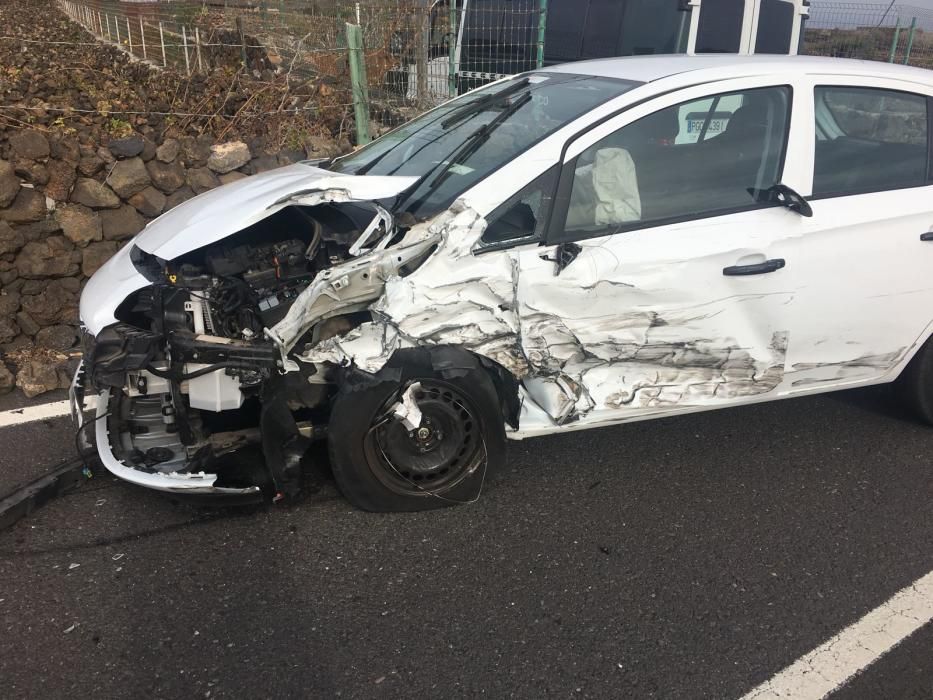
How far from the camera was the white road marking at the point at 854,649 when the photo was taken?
2.50m

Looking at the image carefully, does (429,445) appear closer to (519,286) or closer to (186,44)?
(519,286)

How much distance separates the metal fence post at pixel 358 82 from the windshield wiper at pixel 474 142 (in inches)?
150

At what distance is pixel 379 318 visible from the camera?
3.06 m

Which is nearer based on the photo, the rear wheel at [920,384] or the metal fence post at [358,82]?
the rear wheel at [920,384]

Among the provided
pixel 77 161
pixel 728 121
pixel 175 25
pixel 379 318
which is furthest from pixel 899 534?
pixel 175 25

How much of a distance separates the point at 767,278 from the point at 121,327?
108 inches

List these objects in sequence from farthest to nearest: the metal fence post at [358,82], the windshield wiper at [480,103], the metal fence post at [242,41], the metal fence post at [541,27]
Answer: the metal fence post at [541,27], the metal fence post at [242,41], the metal fence post at [358,82], the windshield wiper at [480,103]

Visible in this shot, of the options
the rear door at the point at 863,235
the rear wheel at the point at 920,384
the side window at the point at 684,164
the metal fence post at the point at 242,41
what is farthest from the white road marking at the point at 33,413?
the rear wheel at the point at 920,384

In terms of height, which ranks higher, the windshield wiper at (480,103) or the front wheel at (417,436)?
the windshield wiper at (480,103)

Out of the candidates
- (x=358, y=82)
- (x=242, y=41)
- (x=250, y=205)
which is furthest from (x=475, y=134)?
(x=242, y=41)

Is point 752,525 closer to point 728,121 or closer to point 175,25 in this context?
point 728,121

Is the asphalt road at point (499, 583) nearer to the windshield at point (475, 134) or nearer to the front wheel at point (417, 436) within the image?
the front wheel at point (417, 436)

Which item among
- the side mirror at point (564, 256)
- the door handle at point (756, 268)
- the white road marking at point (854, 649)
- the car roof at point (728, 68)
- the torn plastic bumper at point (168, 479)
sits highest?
the car roof at point (728, 68)

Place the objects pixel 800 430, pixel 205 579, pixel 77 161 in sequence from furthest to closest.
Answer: pixel 77 161
pixel 800 430
pixel 205 579
